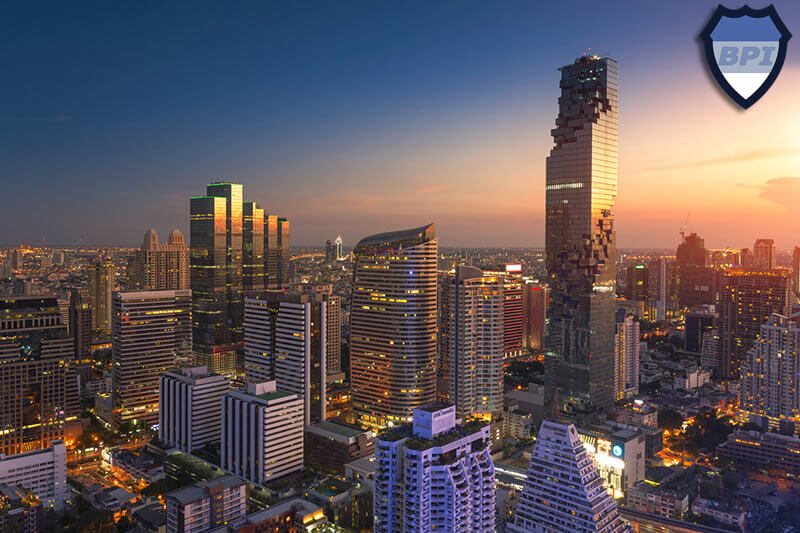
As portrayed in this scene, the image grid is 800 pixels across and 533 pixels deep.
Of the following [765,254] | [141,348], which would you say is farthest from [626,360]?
[141,348]

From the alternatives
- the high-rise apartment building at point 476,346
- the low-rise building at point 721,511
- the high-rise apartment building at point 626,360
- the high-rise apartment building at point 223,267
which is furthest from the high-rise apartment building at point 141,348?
the low-rise building at point 721,511

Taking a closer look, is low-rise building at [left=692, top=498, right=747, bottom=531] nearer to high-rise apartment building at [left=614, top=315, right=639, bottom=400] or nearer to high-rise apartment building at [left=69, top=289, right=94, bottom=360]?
high-rise apartment building at [left=614, top=315, right=639, bottom=400]

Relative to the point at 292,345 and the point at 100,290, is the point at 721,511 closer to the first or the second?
the point at 292,345

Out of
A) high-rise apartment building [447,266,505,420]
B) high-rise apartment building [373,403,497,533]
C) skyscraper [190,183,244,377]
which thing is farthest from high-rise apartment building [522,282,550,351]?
high-rise apartment building [373,403,497,533]

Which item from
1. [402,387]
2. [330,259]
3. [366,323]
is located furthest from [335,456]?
[330,259]

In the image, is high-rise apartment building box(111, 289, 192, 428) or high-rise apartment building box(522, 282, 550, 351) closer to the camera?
high-rise apartment building box(111, 289, 192, 428)
